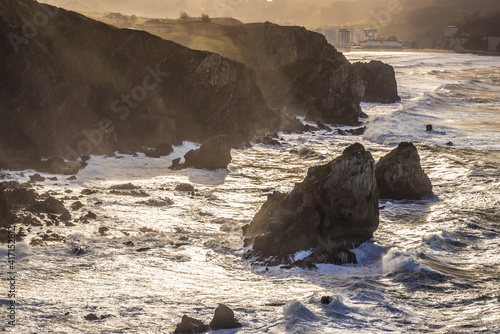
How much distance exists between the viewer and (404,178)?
1586 inches

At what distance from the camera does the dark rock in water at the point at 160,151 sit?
163 feet

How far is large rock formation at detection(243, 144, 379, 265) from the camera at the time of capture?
29391mm

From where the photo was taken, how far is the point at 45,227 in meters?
30.6

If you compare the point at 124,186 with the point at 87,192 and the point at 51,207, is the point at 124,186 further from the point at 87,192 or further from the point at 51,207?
the point at 51,207

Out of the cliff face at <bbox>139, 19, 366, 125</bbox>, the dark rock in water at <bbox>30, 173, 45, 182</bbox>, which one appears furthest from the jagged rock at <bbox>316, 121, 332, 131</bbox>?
the dark rock in water at <bbox>30, 173, 45, 182</bbox>

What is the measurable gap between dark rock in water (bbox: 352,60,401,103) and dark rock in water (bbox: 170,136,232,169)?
55596 mm

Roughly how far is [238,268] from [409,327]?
9021mm

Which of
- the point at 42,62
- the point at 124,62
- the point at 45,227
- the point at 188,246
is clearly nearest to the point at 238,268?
the point at 188,246

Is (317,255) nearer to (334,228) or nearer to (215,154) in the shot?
(334,228)

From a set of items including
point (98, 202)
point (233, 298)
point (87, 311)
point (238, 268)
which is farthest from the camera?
point (98, 202)

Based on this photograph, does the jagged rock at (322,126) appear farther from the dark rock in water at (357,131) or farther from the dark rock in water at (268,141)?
the dark rock in water at (268,141)

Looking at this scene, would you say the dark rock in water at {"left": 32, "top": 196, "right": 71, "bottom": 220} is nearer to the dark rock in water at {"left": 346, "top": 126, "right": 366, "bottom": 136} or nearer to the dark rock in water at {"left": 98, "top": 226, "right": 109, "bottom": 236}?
the dark rock in water at {"left": 98, "top": 226, "right": 109, "bottom": 236}

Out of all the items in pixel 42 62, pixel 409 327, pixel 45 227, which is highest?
pixel 42 62

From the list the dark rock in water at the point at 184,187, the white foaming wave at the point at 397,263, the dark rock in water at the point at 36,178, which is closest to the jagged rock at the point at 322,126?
the dark rock in water at the point at 184,187
